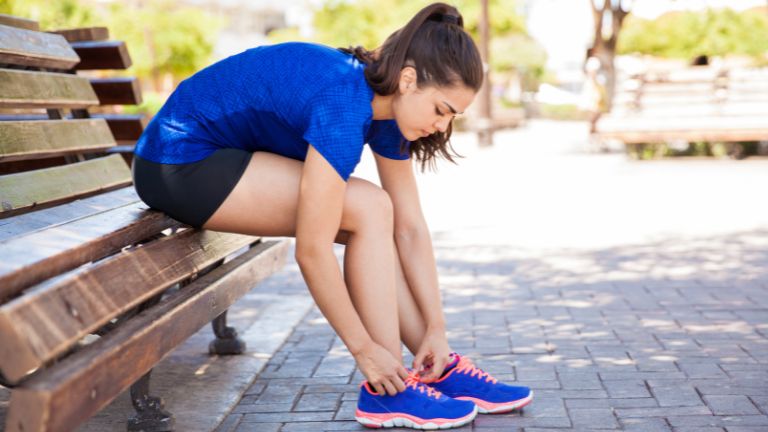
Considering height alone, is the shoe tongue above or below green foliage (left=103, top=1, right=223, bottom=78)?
below

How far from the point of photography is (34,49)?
3.64 metres

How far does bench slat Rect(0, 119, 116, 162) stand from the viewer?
10.6ft

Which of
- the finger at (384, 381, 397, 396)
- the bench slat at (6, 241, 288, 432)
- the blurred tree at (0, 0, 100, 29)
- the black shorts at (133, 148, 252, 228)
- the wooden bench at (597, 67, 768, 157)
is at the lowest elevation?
the wooden bench at (597, 67, 768, 157)

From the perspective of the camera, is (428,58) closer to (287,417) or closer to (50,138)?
(287,417)

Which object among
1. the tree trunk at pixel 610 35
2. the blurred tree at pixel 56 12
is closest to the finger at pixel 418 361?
the tree trunk at pixel 610 35

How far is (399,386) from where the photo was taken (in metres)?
2.87

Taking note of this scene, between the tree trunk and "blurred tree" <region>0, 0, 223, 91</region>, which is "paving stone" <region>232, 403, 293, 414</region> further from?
"blurred tree" <region>0, 0, 223, 91</region>

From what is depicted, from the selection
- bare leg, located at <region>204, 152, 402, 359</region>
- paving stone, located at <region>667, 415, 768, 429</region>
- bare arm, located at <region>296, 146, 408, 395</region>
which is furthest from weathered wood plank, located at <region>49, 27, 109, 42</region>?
paving stone, located at <region>667, 415, 768, 429</region>

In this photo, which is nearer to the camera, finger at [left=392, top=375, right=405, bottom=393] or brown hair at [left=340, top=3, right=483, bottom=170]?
brown hair at [left=340, top=3, right=483, bottom=170]

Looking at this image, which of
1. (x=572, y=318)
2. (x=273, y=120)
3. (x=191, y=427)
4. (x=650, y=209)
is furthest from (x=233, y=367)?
(x=650, y=209)

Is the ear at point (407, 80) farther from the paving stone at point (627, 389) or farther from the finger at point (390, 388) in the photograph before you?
the paving stone at point (627, 389)

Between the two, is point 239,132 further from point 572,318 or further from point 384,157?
point 572,318

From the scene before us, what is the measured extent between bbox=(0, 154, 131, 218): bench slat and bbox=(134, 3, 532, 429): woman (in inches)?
18.9

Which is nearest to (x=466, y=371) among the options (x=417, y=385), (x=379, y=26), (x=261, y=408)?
(x=417, y=385)
